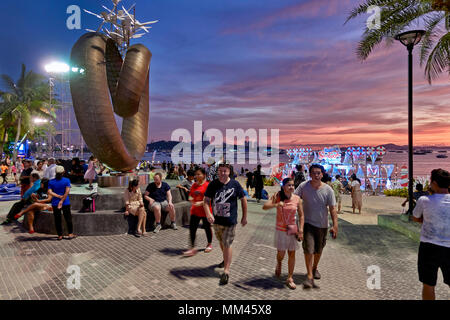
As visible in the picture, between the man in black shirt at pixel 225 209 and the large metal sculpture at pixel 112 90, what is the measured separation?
452 cm

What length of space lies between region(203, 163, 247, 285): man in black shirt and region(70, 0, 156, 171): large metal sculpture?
14.8 feet

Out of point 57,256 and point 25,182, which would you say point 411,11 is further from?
point 25,182

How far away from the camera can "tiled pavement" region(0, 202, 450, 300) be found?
3.72m

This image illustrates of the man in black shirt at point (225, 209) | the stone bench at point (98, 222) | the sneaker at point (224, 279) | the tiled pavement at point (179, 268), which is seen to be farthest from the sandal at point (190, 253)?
the stone bench at point (98, 222)

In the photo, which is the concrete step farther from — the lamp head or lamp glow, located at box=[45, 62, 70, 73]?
lamp glow, located at box=[45, 62, 70, 73]

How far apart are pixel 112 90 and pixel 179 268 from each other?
7467 mm

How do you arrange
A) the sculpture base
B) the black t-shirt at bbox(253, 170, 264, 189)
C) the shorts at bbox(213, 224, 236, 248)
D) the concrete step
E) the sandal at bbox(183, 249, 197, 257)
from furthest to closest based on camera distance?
the black t-shirt at bbox(253, 170, 264, 189) < the sculpture base < the concrete step < the sandal at bbox(183, 249, 197, 257) < the shorts at bbox(213, 224, 236, 248)

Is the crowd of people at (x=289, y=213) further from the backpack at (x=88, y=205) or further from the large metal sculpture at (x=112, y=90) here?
the large metal sculpture at (x=112, y=90)

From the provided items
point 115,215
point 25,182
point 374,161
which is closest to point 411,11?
point 115,215

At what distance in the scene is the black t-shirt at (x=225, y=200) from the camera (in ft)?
13.7

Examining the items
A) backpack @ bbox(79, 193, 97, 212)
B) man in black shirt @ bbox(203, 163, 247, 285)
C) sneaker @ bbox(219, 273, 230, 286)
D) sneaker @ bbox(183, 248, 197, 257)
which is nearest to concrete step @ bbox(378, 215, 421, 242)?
man in black shirt @ bbox(203, 163, 247, 285)

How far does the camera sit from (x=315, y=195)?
3975 millimetres
